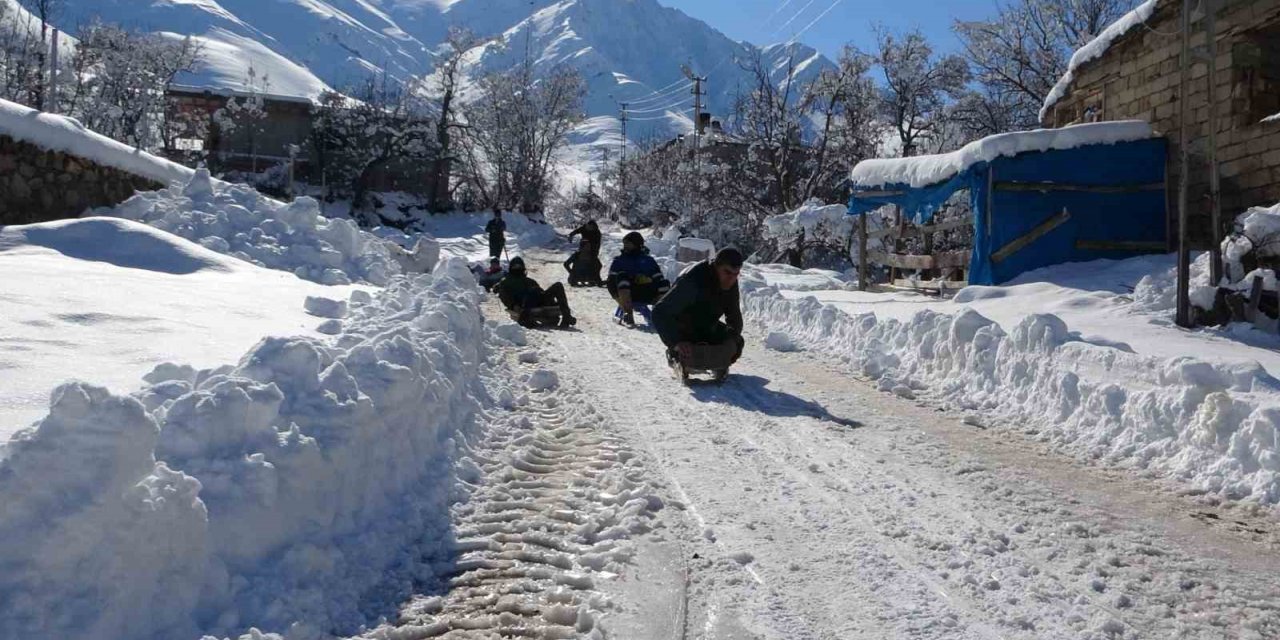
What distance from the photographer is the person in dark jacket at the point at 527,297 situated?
13.9m

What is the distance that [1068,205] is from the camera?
52.4 ft

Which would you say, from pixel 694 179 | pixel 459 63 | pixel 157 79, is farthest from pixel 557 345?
pixel 459 63

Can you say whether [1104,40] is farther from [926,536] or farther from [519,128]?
[519,128]

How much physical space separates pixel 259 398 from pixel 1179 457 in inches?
212

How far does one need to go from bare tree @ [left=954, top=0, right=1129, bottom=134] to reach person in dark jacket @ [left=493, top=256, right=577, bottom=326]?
23.9 metres

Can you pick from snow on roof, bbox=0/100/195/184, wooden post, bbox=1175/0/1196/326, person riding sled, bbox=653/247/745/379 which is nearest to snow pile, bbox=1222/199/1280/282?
wooden post, bbox=1175/0/1196/326

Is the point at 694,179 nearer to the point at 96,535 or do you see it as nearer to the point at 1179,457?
the point at 1179,457

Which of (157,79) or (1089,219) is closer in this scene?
(1089,219)

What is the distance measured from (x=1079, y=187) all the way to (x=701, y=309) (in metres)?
9.24

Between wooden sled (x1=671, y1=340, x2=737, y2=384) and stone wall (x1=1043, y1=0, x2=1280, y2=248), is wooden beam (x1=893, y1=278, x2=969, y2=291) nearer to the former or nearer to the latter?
stone wall (x1=1043, y1=0, x2=1280, y2=248)

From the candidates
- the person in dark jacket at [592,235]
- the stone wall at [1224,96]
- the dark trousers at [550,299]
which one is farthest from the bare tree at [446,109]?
the stone wall at [1224,96]

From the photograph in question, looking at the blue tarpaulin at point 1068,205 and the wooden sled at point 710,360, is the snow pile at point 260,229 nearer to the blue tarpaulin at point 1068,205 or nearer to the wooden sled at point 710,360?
the wooden sled at point 710,360

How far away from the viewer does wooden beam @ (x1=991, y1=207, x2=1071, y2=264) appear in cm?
1583

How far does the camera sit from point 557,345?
12.0m
